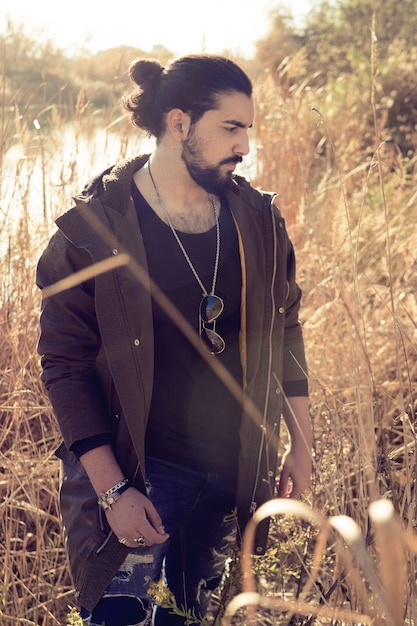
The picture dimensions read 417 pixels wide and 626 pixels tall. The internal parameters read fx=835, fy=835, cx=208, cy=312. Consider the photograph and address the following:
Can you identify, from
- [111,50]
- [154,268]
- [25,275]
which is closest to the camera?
[154,268]

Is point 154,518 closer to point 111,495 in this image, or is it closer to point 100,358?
point 111,495

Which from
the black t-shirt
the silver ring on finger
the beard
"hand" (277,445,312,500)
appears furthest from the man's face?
the silver ring on finger

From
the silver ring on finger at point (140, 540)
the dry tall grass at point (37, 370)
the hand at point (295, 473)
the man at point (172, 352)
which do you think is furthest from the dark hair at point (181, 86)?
the silver ring on finger at point (140, 540)

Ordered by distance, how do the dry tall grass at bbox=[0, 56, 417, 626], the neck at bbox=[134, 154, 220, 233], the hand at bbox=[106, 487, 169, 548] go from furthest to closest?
the dry tall grass at bbox=[0, 56, 417, 626]
the neck at bbox=[134, 154, 220, 233]
the hand at bbox=[106, 487, 169, 548]

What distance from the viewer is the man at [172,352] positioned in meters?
1.71

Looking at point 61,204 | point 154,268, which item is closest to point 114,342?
point 154,268

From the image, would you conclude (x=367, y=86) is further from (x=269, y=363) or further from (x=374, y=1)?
A: (x=269, y=363)

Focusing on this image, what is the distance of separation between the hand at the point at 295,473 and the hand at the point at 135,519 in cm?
38

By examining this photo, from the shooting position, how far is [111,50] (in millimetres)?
3537

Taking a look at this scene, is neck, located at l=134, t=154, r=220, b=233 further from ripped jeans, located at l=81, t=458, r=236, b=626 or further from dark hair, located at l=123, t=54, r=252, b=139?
ripped jeans, located at l=81, t=458, r=236, b=626

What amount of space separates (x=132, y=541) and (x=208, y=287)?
22.8 inches

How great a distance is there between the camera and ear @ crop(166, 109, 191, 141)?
1908 mm

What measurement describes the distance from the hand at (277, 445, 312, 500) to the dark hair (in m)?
0.80

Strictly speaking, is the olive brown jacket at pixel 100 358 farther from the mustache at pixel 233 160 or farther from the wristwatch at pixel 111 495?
the mustache at pixel 233 160
